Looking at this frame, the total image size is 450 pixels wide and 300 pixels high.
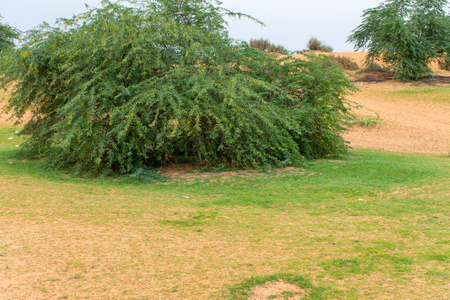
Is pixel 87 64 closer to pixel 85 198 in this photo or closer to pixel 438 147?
pixel 85 198

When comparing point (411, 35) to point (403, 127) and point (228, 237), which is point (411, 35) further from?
point (228, 237)

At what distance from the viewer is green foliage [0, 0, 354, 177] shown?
1023 centimetres

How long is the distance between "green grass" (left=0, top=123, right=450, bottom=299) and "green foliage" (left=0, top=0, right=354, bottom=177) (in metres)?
1.00

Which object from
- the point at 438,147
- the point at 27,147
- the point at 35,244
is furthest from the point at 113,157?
the point at 438,147

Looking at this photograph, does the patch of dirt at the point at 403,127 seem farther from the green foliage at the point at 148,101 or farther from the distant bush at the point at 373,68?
the green foliage at the point at 148,101

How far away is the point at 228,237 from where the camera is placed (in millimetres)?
6090

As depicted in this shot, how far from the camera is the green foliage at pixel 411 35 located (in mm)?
27297

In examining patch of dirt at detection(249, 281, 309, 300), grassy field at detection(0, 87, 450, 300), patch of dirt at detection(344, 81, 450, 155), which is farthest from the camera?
patch of dirt at detection(344, 81, 450, 155)

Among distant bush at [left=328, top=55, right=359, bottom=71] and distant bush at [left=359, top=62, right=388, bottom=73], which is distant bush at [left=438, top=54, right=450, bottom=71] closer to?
distant bush at [left=359, top=62, right=388, bottom=73]

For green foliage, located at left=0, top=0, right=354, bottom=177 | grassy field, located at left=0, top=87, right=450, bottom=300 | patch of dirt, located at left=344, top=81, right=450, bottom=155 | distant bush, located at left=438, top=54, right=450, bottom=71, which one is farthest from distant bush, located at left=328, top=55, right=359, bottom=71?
grassy field, located at left=0, top=87, right=450, bottom=300

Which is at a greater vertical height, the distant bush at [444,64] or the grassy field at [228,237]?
the distant bush at [444,64]

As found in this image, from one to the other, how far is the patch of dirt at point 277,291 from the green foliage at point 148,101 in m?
5.70

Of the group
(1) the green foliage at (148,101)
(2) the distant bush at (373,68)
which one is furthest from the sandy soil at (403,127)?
(1) the green foliage at (148,101)

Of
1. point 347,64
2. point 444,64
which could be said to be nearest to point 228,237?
point 444,64
